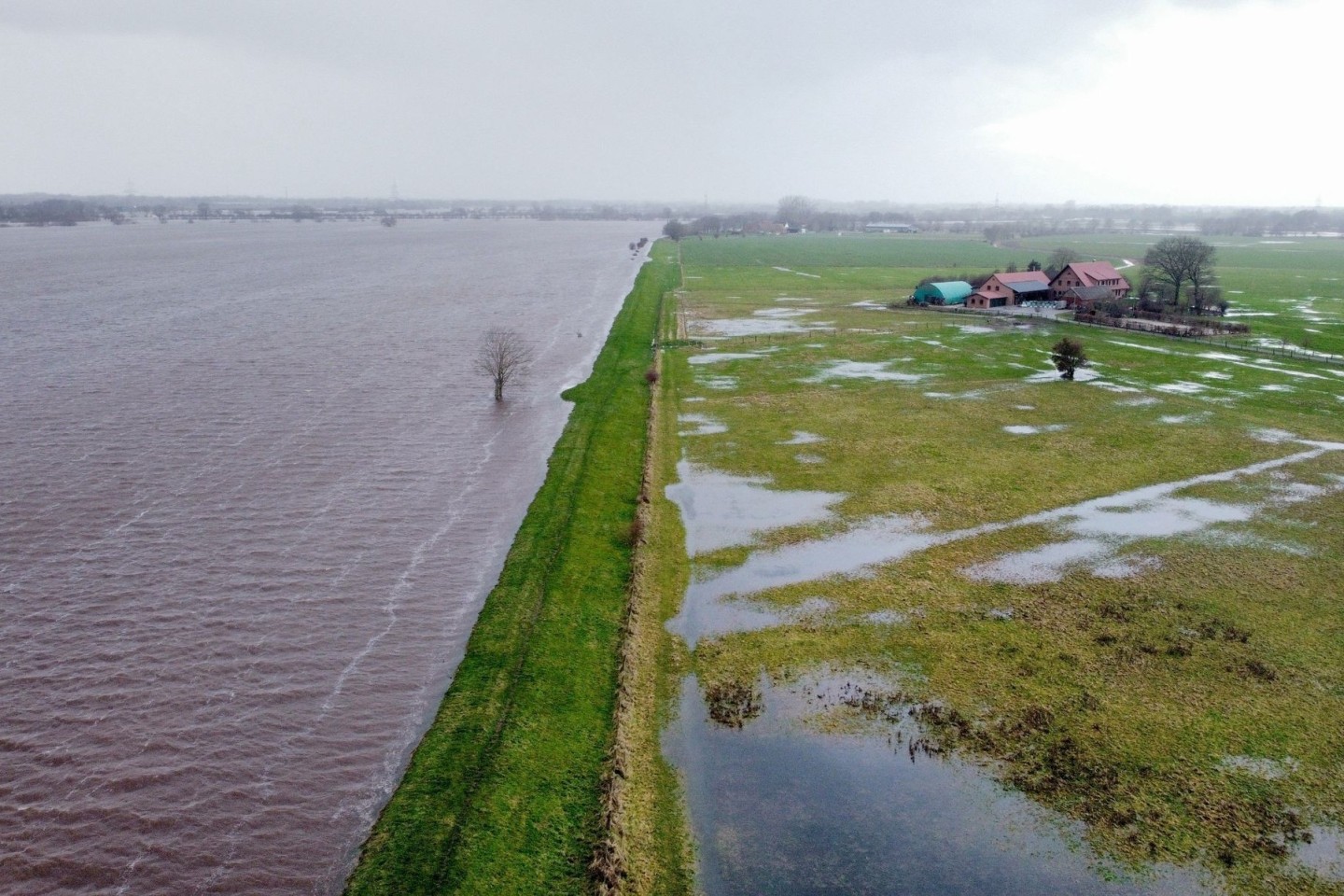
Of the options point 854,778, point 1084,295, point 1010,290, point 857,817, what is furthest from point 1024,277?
point 857,817

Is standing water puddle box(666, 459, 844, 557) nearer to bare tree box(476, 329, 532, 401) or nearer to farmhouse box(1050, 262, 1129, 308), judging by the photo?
bare tree box(476, 329, 532, 401)

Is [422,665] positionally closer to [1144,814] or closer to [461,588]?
[461,588]

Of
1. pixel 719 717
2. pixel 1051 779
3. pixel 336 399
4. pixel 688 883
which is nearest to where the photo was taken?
pixel 688 883

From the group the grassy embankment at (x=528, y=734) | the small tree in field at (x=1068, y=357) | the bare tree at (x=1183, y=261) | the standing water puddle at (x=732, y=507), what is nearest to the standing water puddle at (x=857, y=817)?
the grassy embankment at (x=528, y=734)

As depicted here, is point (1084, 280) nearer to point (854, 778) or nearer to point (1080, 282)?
point (1080, 282)

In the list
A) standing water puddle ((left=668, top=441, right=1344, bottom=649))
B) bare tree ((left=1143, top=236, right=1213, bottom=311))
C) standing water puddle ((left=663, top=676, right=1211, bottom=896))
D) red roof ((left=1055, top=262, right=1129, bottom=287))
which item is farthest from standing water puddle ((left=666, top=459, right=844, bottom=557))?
red roof ((left=1055, top=262, right=1129, bottom=287))

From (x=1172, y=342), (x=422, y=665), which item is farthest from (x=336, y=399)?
(x=1172, y=342)

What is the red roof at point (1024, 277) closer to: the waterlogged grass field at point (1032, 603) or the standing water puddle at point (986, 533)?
the waterlogged grass field at point (1032, 603)
